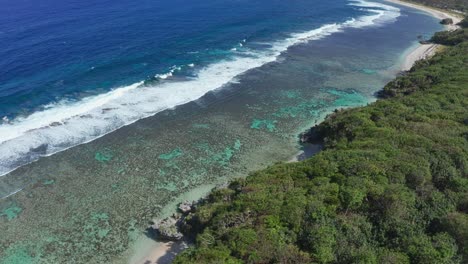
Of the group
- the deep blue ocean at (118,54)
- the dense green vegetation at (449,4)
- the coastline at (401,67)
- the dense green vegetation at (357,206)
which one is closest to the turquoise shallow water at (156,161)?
the coastline at (401,67)

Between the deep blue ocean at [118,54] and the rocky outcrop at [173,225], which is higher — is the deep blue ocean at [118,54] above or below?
above

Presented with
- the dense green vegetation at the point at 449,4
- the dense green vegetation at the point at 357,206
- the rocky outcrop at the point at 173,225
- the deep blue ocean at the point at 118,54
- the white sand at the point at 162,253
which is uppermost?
the dense green vegetation at the point at 449,4

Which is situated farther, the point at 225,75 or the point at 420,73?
the point at 225,75

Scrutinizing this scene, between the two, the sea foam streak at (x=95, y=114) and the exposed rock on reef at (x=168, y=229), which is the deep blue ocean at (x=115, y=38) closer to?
the sea foam streak at (x=95, y=114)

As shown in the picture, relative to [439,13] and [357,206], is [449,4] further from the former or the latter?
[357,206]

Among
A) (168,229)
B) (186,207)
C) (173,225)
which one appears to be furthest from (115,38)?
(168,229)

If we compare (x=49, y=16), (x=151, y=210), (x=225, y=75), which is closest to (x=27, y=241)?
(x=151, y=210)

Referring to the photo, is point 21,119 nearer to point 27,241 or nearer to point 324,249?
point 27,241
